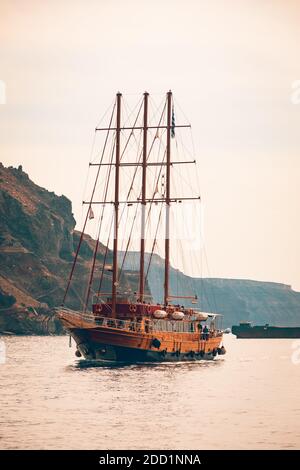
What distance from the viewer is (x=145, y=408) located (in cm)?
7619

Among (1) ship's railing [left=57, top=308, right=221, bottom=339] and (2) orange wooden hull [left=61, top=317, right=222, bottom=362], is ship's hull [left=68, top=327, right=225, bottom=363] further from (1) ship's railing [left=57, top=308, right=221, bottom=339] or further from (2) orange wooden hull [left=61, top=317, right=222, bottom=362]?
(1) ship's railing [left=57, top=308, right=221, bottom=339]

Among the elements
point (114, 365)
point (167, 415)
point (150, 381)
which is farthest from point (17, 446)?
point (114, 365)

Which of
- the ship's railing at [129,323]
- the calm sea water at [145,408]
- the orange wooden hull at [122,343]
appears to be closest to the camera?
the calm sea water at [145,408]

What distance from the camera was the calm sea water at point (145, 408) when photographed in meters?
62.0

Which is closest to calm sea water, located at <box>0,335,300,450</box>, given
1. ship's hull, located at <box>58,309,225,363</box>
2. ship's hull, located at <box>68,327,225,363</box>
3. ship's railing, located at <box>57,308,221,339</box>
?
ship's hull, located at <box>68,327,225,363</box>

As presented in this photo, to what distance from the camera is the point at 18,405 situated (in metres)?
77.2

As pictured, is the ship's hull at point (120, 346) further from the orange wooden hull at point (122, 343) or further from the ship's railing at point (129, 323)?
the ship's railing at point (129, 323)

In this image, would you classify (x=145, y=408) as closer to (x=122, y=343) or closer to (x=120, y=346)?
(x=122, y=343)

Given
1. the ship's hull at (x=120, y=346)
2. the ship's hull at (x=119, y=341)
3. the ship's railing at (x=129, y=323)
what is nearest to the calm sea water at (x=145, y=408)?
the ship's hull at (x=120, y=346)

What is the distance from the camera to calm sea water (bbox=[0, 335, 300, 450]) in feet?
203

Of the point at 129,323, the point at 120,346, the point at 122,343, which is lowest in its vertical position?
the point at 120,346

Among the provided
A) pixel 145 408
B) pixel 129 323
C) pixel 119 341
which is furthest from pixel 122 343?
pixel 145 408
